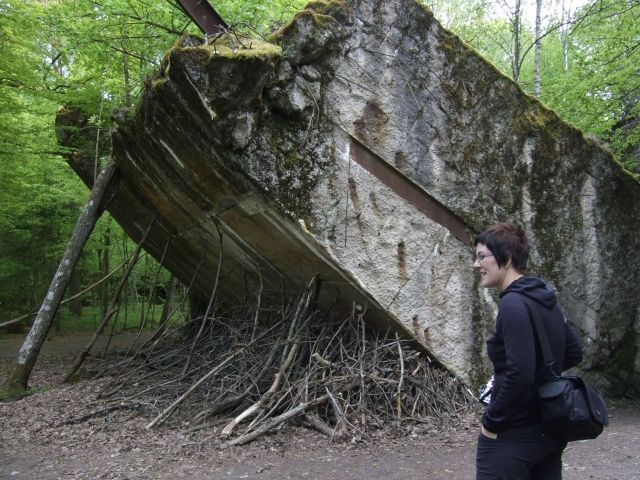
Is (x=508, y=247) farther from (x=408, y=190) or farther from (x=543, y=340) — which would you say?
(x=408, y=190)

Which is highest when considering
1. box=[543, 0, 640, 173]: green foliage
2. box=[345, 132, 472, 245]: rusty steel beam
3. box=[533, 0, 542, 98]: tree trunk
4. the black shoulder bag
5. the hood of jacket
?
box=[533, 0, 542, 98]: tree trunk

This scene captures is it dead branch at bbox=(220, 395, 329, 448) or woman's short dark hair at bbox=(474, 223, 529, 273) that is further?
dead branch at bbox=(220, 395, 329, 448)

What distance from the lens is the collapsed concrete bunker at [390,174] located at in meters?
5.48

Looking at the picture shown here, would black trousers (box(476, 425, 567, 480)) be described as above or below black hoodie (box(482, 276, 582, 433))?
below

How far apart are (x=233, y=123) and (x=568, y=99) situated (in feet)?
23.6

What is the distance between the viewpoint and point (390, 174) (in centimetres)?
595

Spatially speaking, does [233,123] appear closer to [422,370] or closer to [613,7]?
[422,370]

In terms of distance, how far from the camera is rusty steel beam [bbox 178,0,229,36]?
Result: 5918 millimetres

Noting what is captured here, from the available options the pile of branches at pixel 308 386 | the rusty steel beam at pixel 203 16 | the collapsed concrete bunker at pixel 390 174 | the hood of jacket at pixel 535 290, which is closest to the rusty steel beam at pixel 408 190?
the collapsed concrete bunker at pixel 390 174

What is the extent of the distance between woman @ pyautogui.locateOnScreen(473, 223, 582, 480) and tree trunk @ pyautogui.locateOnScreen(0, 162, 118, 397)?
289 inches

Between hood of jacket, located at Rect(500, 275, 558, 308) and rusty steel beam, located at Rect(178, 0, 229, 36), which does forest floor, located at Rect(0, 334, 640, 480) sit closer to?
hood of jacket, located at Rect(500, 275, 558, 308)

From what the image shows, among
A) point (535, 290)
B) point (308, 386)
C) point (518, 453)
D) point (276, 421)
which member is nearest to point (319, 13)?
point (308, 386)

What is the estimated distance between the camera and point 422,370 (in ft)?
20.0

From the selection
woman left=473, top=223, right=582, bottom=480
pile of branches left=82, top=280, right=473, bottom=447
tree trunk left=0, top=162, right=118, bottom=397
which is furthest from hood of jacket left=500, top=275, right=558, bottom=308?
tree trunk left=0, top=162, right=118, bottom=397
